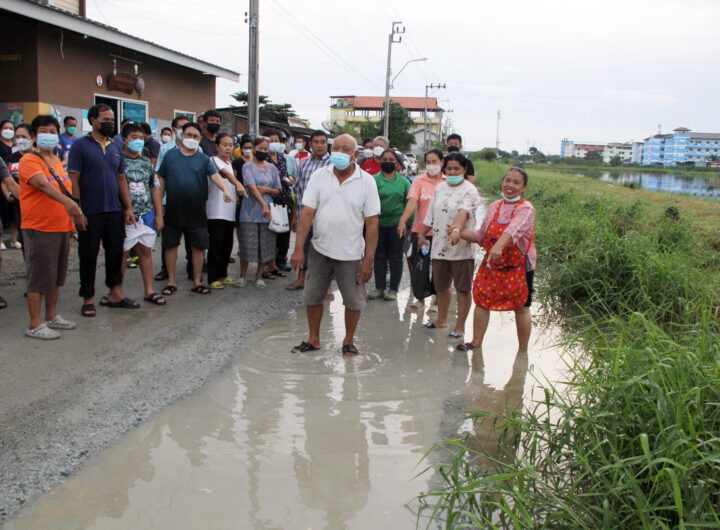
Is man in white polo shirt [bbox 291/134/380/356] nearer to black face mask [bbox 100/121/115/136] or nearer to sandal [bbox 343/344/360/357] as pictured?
sandal [bbox 343/344/360/357]

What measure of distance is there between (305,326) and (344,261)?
1.20m

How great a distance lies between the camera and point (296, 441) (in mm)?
3787

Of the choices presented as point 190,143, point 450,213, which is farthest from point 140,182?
point 450,213

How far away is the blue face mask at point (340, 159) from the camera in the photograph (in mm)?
5145

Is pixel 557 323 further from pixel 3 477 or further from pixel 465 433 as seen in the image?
pixel 3 477

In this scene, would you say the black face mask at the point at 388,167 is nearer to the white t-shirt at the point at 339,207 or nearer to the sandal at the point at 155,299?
the white t-shirt at the point at 339,207

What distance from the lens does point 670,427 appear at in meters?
2.77

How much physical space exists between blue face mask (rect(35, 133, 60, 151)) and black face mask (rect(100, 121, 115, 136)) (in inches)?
19.2

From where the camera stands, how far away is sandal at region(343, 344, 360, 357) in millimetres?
5414

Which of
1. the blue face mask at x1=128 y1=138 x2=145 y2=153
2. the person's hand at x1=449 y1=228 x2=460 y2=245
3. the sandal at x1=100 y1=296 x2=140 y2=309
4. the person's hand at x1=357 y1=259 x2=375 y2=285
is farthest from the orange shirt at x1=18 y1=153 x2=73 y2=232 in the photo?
the person's hand at x1=449 y1=228 x2=460 y2=245

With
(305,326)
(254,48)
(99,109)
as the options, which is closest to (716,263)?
(305,326)

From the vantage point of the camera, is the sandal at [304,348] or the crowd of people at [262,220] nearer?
the crowd of people at [262,220]

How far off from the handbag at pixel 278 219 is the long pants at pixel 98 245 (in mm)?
1909

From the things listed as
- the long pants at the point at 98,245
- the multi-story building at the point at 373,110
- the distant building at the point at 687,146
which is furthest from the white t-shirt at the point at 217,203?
the distant building at the point at 687,146
